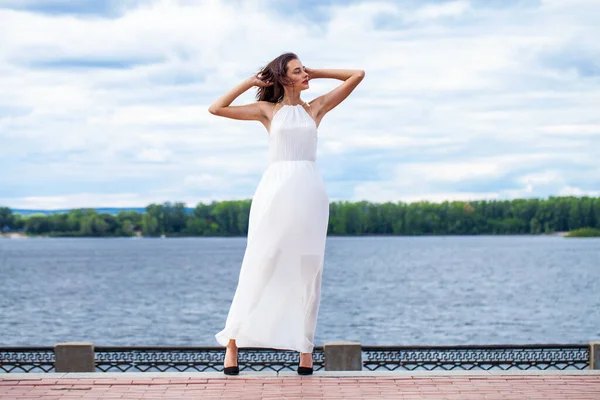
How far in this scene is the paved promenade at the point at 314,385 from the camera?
649 cm

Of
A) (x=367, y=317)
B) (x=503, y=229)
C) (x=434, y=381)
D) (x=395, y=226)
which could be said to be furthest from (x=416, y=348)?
(x=503, y=229)

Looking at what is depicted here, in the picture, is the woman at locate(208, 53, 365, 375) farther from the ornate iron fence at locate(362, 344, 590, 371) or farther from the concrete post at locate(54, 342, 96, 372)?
the concrete post at locate(54, 342, 96, 372)

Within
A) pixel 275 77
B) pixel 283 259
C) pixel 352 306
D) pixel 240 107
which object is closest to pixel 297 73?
pixel 275 77

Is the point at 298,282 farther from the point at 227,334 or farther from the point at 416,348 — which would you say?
the point at 416,348

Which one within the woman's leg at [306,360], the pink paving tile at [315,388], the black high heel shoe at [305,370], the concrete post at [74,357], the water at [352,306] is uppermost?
the woman's leg at [306,360]

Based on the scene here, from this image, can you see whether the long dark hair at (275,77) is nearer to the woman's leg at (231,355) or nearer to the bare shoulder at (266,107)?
the bare shoulder at (266,107)

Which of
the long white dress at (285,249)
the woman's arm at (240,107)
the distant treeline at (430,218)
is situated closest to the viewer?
the long white dress at (285,249)

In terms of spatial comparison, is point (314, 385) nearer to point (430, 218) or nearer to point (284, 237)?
point (284, 237)

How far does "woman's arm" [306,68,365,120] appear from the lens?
7.34 meters

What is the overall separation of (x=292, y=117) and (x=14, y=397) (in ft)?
9.36

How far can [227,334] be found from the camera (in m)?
7.21

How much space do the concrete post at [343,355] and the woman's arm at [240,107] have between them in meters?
3.43

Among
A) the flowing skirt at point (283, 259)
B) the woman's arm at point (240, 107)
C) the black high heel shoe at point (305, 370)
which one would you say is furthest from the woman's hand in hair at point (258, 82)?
the black high heel shoe at point (305, 370)

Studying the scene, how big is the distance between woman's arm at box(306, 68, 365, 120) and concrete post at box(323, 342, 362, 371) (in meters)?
3.38
